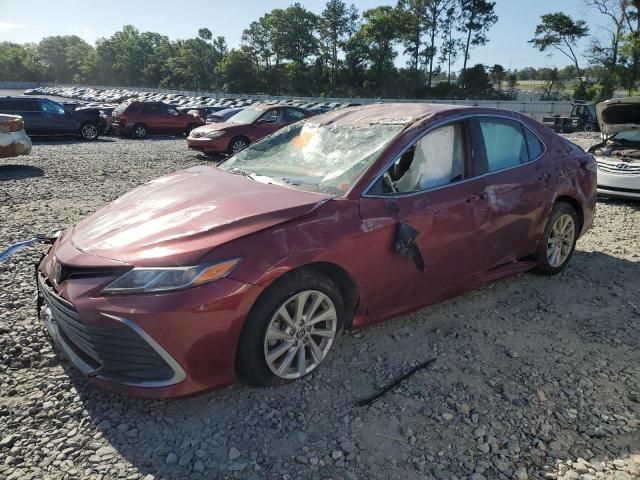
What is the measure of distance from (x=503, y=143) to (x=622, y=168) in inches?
194

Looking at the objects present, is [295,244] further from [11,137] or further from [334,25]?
[334,25]

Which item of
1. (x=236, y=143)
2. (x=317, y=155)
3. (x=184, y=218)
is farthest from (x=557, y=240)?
(x=236, y=143)

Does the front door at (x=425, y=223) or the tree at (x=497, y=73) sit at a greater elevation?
the tree at (x=497, y=73)

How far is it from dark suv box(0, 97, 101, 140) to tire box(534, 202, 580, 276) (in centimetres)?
1647

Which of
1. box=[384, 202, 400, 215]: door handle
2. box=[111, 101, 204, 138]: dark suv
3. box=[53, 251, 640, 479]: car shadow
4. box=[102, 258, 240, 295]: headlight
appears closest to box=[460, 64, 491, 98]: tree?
box=[111, 101, 204, 138]: dark suv

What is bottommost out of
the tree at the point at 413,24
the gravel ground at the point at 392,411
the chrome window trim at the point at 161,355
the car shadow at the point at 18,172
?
the gravel ground at the point at 392,411

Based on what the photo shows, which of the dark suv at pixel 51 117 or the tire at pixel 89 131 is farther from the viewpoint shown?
the tire at pixel 89 131

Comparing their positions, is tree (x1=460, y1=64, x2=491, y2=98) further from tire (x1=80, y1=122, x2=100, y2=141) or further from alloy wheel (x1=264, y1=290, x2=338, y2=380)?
alloy wheel (x1=264, y1=290, x2=338, y2=380)

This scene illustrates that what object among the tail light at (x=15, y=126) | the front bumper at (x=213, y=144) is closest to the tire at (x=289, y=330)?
the tail light at (x=15, y=126)

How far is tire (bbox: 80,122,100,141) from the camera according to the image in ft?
56.8

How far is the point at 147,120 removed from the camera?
18.9m

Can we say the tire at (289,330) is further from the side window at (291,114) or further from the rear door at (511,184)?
the side window at (291,114)

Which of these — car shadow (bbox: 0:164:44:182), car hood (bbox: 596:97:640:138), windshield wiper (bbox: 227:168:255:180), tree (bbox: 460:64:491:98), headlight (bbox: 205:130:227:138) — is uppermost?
tree (bbox: 460:64:491:98)

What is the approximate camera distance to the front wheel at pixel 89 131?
56.8 feet
